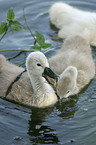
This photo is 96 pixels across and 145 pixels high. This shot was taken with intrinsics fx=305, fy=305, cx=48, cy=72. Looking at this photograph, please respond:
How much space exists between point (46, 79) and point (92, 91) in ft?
4.18

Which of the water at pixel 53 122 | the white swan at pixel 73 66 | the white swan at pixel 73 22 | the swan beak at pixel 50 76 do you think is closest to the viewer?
the water at pixel 53 122

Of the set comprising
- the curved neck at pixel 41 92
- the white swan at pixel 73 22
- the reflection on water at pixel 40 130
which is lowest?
the reflection on water at pixel 40 130

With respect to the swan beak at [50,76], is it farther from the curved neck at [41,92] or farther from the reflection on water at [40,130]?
the reflection on water at [40,130]

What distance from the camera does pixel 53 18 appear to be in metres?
8.25

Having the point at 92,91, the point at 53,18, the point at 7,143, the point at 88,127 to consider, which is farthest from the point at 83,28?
the point at 7,143

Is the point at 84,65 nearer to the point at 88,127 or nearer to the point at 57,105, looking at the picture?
the point at 57,105

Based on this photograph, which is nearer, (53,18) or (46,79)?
(46,79)

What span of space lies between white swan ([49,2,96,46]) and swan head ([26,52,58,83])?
2116 millimetres

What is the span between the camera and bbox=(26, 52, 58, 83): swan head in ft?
16.1

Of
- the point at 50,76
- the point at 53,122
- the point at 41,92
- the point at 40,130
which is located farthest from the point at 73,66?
the point at 40,130

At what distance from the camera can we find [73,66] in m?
5.79

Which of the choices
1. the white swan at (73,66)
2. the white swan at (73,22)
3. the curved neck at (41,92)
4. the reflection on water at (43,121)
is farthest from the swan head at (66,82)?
the white swan at (73,22)

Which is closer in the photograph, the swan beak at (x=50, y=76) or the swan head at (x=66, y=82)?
the swan beak at (x=50, y=76)

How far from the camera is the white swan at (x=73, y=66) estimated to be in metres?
5.22
